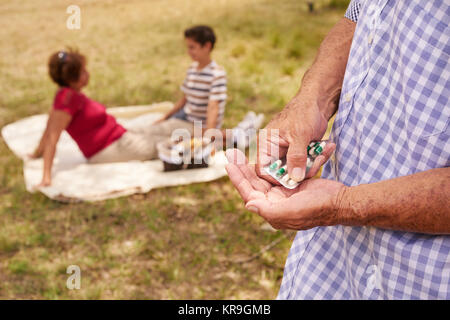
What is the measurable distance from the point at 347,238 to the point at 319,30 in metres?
6.52

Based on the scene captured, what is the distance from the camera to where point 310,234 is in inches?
57.2

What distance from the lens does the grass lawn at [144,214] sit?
2939 mm

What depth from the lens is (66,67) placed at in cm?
395

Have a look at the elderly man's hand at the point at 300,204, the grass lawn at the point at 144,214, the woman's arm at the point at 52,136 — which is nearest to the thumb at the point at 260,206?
the elderly man's hand at the point at 300,204

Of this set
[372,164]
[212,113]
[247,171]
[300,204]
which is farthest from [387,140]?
[212,113]

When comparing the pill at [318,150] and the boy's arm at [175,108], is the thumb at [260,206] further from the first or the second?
the boy's arm at [175,108]

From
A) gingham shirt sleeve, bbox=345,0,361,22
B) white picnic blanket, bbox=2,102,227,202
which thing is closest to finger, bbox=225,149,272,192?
gingham shirt sleeve, bbox=345,0,361,22

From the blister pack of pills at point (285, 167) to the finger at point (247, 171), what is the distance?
0.04 meters

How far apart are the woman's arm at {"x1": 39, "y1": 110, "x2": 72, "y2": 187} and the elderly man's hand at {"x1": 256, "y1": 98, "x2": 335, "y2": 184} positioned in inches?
115

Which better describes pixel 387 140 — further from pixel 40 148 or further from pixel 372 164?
pixel 40 148

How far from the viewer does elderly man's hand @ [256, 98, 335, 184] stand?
1.32 meters

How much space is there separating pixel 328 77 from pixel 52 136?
3.09 m
